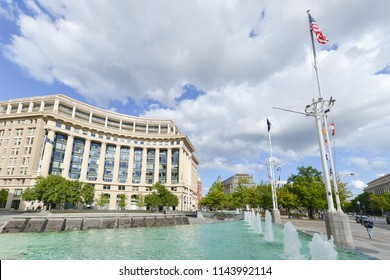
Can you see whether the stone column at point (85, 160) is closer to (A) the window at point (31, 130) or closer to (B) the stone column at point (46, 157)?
(B) the stone column at point (46, 157)

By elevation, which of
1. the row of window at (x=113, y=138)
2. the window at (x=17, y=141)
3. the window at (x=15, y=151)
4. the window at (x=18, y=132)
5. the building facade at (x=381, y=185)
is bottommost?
the building facade at (x=381, y=185)

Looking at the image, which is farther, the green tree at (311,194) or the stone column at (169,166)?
the stone column at (169,166)

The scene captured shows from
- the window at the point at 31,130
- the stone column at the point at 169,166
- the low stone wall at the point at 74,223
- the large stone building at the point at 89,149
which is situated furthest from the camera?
the stone column at the point at 169,166

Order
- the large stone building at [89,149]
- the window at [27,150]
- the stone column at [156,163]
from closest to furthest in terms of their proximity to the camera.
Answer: the large stone building at [89,149] < the window at [27,150] < the stone column at [156,163]

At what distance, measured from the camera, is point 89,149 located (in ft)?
249

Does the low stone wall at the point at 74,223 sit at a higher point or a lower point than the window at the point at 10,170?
lower

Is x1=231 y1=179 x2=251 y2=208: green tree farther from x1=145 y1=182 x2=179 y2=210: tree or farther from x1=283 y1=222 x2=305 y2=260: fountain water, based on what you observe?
x1=283 y1=222 x2=305 y2=260: fountain water

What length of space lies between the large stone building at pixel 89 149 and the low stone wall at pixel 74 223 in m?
34.5

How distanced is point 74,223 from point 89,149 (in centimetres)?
5653

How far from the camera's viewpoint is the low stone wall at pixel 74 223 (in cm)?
2217

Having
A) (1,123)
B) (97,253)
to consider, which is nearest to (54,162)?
(1,123)

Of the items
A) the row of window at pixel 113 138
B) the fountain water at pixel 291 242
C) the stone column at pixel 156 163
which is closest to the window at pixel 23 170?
the row of window at pixel 113 138

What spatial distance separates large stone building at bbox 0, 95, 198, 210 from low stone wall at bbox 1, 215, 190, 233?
34457mm

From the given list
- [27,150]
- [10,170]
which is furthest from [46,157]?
[10,170]
